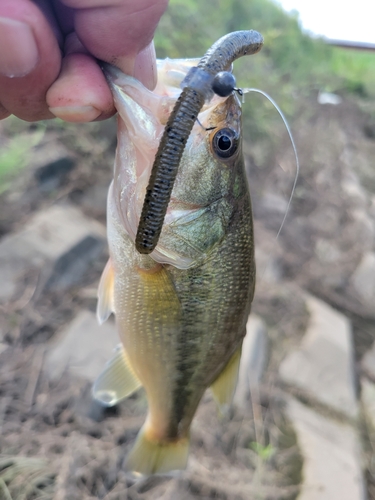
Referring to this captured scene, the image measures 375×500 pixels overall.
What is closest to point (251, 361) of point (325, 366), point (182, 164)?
point (325, 366)

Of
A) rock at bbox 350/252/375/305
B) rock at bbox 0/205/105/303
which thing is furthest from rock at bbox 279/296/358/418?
rock at bbox 0/205/105/303

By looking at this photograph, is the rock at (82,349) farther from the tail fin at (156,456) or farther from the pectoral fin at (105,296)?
the pectoral fin at (105,296)

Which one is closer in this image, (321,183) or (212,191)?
(212,191)

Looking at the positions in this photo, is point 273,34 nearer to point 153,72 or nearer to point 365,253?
point 365,253

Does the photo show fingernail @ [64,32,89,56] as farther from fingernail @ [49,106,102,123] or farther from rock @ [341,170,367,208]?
rock @ [341,170,367,208]

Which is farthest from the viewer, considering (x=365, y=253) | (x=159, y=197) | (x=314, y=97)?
(x=314, y=97)

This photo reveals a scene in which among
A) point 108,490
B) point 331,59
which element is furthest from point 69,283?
point 331,59
